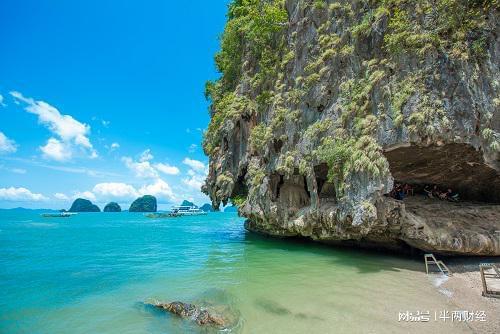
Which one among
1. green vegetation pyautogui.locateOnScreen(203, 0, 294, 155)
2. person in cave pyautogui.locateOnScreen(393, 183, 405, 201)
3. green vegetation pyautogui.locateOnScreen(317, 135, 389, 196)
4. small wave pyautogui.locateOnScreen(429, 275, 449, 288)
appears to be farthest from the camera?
green vegetation pyautogui.locateOnScreen(203, 0, 294, 155)

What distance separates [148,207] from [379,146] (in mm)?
188242

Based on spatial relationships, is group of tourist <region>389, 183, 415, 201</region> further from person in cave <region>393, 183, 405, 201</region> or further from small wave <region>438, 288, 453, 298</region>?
small wave <region>438, 288, 453, 298</region>

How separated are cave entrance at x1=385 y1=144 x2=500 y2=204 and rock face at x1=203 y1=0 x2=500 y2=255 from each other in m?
0.05

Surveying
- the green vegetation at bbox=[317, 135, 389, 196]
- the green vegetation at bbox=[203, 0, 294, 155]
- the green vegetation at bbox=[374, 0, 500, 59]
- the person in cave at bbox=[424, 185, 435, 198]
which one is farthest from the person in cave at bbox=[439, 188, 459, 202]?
the green vegetation at bbox=[203, 0, 294, 155]

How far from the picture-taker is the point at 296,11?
821 inches

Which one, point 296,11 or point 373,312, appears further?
point 296,11

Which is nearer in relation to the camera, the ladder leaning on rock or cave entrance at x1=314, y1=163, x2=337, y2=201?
the ladder leaning on rock

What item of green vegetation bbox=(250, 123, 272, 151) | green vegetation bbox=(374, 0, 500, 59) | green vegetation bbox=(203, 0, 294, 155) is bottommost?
green vegetation bbox=(250, 123, 272, 151)

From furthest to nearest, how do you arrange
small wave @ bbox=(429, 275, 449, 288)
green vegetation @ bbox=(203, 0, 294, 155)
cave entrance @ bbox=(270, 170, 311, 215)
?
green vegetation @ bbox=(203, 0, 294, 155), cave entrance @ bbox=(270, 170, 311, 215), small wave @ bbox=(429, 275, 449, 288)

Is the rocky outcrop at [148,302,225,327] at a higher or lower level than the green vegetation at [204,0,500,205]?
lower

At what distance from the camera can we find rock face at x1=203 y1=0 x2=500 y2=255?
42.7 ft

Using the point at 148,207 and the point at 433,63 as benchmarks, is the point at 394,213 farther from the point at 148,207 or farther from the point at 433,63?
the point at 148,207

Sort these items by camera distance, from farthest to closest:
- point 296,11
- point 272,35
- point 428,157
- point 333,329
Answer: point 272,35 → point 296,11 → point 428,157 → point 333,329

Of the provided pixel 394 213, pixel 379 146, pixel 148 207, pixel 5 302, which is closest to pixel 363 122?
pixel 379 146
